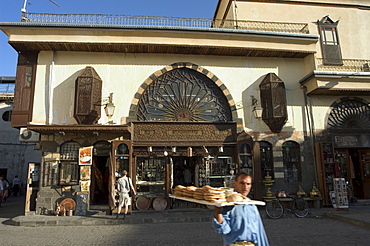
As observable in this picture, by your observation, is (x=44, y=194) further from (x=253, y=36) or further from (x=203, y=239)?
(x=253, y=36)

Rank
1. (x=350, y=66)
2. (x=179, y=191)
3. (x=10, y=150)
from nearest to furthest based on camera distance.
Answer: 1. (x=179, y=191)
2. (x=350, y=66)
3. (x=10, y=150)

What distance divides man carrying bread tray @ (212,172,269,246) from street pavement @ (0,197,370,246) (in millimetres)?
3808

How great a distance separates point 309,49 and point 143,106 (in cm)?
782

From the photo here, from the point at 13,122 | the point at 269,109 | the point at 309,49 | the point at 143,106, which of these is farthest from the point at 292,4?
the point at 13,122

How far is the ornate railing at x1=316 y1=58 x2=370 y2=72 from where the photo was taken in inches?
485

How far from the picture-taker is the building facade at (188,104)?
1056 cm

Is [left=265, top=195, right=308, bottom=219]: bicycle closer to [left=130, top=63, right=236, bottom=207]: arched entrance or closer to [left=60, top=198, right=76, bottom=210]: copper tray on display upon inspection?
[left=130, top=63, right=236, bottom=207]: arched entrance

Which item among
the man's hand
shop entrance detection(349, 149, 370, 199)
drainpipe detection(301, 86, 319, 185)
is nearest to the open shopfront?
shop entrance detection(349, 149, 370, 199)

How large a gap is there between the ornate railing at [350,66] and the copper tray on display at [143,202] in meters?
9.77

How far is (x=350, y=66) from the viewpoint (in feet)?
41.1

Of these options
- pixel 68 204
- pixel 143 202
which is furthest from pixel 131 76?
pixel 68 204

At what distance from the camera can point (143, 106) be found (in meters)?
11.4

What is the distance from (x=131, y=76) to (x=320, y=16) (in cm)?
976

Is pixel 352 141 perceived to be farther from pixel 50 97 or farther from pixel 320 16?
pixel 50 97
